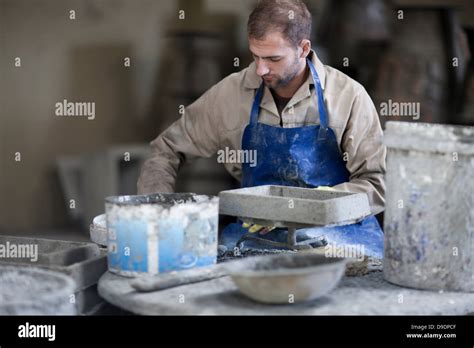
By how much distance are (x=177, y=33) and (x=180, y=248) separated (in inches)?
196

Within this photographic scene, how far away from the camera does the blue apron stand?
4.06 m

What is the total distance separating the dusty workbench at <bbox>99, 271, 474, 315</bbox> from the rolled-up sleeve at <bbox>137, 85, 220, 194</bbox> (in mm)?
1341

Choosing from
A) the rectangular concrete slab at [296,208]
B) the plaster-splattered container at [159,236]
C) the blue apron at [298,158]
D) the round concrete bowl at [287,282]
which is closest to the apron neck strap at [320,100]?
the blue apron at [298,158]

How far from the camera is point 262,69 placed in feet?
13.1

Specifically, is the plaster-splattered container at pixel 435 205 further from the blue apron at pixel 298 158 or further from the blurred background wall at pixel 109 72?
the blurred background wall at pixel 109 72

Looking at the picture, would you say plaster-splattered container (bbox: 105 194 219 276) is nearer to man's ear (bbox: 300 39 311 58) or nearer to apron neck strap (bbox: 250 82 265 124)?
apron neck strap (bbox: 250 82 265 124)

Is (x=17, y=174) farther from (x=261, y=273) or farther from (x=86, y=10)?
(x=261, y=273)

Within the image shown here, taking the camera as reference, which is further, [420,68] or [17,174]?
[17,174]

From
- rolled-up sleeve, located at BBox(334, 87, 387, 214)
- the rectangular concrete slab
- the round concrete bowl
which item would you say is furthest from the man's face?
the round concrete bowl

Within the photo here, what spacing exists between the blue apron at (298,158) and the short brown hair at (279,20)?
19 cm

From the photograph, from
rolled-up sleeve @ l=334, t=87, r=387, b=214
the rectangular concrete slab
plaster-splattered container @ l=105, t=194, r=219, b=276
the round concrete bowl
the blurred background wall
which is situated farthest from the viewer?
the blurred background wall

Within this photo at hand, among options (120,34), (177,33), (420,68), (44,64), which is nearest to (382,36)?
(420,68)

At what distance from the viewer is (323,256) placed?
290 cm

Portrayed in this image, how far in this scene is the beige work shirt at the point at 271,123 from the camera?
13.5ft
